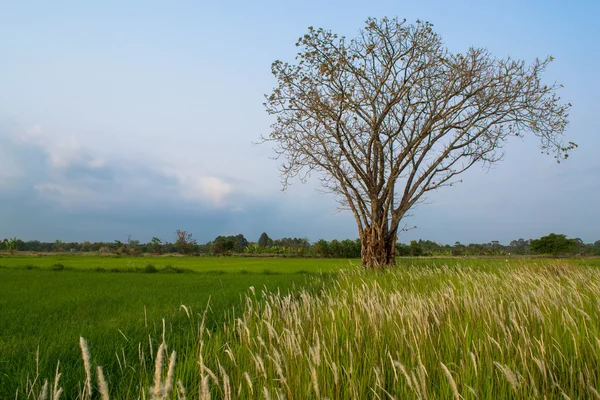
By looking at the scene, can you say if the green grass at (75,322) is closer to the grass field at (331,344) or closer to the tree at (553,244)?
the grass field at (331,344)

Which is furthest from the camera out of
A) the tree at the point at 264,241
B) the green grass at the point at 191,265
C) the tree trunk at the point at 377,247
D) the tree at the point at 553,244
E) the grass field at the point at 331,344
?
the tree at the point at 264,241

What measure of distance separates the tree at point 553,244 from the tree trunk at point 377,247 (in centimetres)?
3843

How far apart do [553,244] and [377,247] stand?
132 feet

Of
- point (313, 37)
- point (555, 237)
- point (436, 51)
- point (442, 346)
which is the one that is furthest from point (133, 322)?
point (555, 237)

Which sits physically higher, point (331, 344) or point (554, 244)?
point (554, 244)

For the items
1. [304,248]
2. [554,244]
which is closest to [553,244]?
[554,244]

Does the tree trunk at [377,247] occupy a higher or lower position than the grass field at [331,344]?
higher

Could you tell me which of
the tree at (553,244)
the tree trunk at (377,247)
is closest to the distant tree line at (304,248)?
the tree at (553,244)

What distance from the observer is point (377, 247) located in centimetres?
1767

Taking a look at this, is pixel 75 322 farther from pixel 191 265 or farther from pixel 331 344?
pixel 191 265

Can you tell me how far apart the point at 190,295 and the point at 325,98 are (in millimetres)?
11020

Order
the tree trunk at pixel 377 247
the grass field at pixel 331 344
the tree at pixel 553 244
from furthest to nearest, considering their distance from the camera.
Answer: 1. the tree at pixel 553 244
2. the tree trunk at pixel 377 247
3. the grass field at pixel 331 344

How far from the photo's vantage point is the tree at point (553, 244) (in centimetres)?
4588

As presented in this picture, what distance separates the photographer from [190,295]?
35.9 ft
